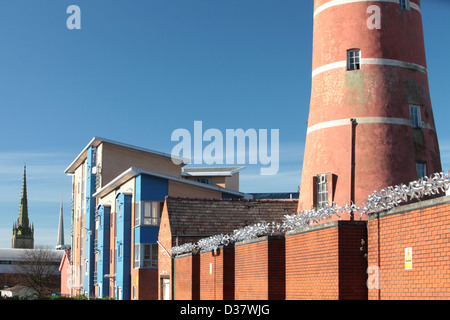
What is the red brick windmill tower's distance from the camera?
Answer: 25203 mm

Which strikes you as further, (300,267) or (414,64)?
(414,64)

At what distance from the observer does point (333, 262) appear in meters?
14.4

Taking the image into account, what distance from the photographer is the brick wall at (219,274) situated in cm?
2312

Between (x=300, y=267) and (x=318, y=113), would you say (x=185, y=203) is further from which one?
(x=300, y=267)

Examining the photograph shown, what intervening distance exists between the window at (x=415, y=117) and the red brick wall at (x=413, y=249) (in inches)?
513

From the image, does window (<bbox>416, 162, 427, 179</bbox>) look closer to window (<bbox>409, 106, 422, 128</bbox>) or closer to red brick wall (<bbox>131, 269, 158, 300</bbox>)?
window (<bbox>409, 106, 422, 128</bbox>)

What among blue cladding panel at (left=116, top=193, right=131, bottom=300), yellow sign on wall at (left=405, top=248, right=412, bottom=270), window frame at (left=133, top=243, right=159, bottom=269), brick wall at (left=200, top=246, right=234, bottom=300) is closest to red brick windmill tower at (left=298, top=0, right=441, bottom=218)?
brick wall at (left=200, top=246, right=234, bottom=300)

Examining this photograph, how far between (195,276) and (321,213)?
1287 cm

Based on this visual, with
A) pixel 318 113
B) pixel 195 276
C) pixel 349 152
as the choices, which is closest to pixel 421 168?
pixel 349 152

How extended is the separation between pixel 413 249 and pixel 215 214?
78.8ft

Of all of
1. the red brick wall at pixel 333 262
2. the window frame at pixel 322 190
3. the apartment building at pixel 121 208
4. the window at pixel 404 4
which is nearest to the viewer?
the red brick wall at pixel 333 262

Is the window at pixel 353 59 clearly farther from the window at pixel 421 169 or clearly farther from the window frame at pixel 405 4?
the window at pixel 421 169

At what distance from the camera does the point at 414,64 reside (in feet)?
86.6

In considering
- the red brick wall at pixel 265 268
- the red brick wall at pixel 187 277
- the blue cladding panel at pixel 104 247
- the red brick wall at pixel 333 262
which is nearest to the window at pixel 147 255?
the red brick wall at pixel 187 277
